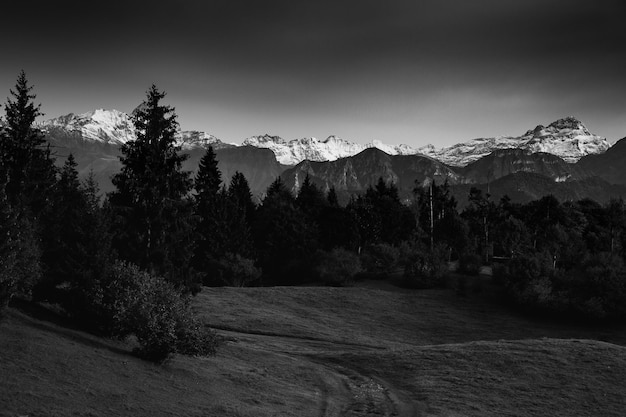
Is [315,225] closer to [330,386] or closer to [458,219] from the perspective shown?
[458,219]

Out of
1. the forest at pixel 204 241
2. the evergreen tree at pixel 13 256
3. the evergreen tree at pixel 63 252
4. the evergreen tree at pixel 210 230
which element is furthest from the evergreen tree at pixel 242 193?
the evergreen tree at pixel 13 256

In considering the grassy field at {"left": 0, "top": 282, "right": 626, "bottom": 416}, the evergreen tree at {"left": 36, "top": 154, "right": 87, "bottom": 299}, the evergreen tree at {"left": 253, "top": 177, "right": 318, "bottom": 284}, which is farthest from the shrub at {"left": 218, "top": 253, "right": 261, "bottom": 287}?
A: the evergreen tree at {"left": 36, "top": 154, "right": 87, "bottom": 299}

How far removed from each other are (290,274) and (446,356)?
214ft

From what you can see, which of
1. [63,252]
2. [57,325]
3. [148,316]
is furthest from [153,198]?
[148,316]

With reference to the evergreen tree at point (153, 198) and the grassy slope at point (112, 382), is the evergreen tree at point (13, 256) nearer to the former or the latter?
the grassy slope at point (112, 382)

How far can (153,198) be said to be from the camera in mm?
48250

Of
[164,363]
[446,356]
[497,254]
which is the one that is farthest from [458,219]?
[164,363]

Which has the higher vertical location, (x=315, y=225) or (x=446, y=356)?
(x=315, y=225)

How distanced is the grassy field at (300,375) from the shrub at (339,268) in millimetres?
27623

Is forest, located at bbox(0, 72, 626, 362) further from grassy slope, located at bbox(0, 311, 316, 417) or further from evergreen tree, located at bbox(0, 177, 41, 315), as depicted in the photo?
grassy slope, located at bbox(0, 311, 316, 417)

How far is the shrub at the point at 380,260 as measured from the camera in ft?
327

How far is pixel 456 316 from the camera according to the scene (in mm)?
77812

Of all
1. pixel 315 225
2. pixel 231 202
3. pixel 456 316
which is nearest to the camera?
pixel 456 316

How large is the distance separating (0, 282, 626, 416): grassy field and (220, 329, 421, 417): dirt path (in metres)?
0.12
